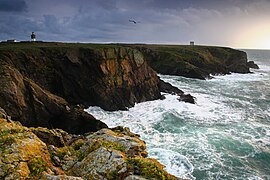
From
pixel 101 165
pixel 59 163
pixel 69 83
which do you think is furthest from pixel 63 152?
pixel 69 83

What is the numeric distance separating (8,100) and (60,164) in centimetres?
1571

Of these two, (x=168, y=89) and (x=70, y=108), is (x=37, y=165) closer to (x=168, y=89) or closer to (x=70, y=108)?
(x=70, y=108)

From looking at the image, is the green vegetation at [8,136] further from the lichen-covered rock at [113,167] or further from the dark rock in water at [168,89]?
the dark rock in water at [168,89]

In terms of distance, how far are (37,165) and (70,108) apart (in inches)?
765

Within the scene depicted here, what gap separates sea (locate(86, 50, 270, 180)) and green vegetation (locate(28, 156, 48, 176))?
12.5 metres

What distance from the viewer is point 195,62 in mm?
83250

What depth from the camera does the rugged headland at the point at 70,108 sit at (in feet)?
29.5

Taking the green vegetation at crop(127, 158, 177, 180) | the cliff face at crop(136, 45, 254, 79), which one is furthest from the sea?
the cliff face at crop(136, 45, 254, 79)

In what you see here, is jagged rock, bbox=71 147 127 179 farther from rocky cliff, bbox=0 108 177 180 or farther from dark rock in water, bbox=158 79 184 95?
dark rock in water, bbox=158 79 184 95

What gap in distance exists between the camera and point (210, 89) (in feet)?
183

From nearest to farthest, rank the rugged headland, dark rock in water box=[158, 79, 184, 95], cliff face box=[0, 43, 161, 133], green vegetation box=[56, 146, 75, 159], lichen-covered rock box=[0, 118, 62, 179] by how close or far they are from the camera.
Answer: lichen-covered rock box=[0, 118, 62, 179] < the rugged headland < green vegetation box=[56, 146, 75, 159] < cliff face box=[0, 43, 161, 133] < dark rock in water box=[158, 79, 184, 95]

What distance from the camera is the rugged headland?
8.98 m

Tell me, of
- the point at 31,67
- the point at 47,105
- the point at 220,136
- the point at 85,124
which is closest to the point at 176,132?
the point at 220,136

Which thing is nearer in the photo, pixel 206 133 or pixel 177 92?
pixel 206 133
